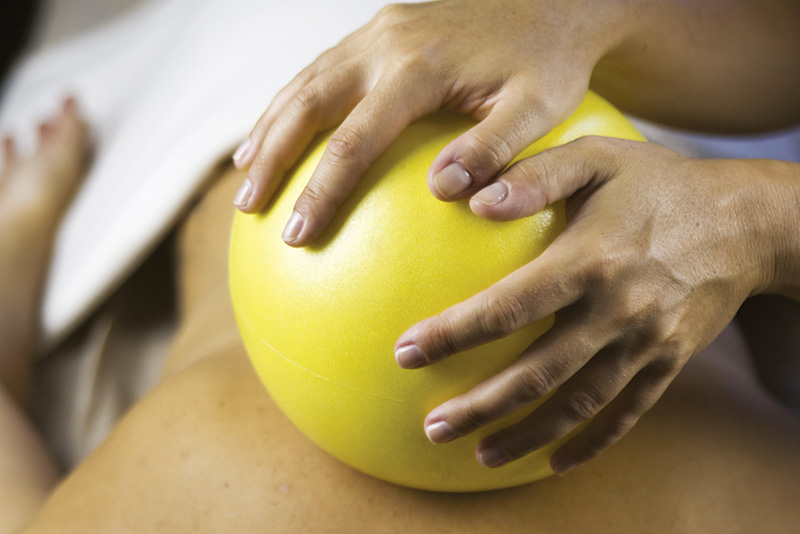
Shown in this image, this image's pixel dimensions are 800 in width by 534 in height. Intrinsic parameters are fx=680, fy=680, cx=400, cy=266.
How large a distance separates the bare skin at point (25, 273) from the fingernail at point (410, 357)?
0.54 m

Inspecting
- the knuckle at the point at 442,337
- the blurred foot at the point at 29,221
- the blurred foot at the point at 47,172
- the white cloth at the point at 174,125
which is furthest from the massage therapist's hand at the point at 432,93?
the blurred foot at the point at 47,172

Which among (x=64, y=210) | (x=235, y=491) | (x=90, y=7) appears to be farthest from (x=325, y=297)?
(x=90, y=7)

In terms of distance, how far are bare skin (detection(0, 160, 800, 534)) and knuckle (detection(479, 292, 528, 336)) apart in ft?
0.90

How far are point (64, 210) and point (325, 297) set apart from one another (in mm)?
1038

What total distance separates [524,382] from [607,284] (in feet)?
0.34

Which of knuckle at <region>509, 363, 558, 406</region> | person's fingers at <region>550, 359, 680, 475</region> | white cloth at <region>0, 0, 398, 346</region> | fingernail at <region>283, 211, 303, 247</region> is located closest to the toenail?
fingernail at <region>283, 211, 303, 247</region>

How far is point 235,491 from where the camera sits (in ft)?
2.35

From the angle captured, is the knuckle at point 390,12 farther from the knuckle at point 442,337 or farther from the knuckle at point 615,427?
the knuckle at point 615,427

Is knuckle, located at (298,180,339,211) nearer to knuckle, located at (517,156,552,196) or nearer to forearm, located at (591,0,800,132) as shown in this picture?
knuckle, located at (517,156,552,196)

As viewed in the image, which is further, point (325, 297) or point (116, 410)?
point (116, 410)

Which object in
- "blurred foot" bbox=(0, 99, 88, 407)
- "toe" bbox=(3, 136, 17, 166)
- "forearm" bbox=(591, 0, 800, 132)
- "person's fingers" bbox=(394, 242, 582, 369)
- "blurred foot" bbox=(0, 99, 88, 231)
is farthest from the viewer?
"toe" bbox=(3, 136, 17, 166)

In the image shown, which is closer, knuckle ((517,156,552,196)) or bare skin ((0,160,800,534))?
knuckle ((517,156,552,196))

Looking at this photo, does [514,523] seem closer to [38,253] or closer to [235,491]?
[235,491]

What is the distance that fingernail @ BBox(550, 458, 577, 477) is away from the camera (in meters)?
0.65
